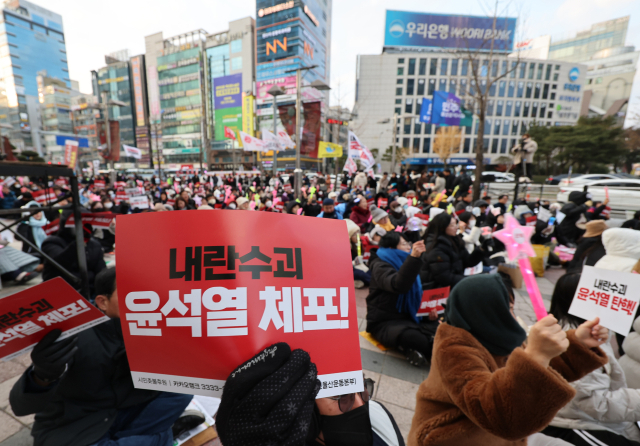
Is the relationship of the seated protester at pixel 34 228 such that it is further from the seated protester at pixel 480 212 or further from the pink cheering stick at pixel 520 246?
the seated protester at pixel 480 212

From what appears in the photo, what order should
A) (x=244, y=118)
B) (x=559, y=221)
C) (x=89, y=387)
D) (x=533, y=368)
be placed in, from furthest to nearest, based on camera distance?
(x=244, y=118) < (x=559, y=221) < (x=89, y=387) < (x=533, y=368)

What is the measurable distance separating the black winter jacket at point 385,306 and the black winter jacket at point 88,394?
2.23 metres

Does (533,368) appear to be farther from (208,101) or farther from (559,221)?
(208,101)

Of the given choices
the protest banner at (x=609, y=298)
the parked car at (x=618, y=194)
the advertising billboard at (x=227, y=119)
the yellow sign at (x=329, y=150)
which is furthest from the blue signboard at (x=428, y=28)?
the protest banner at (x=609, y=298)

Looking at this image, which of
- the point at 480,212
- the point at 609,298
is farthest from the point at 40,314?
the point at 480,212

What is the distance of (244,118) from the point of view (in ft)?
169

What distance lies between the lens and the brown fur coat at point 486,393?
1045 mm

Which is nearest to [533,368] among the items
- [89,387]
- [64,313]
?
[64,313]

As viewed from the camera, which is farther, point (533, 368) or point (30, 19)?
point (30, 19)

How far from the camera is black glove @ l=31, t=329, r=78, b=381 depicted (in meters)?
1.12

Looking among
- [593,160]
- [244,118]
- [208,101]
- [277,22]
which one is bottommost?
[593,160]

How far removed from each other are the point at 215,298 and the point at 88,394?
4.07 ft

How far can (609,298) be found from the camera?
5.10 feet

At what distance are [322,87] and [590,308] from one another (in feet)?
35.8
